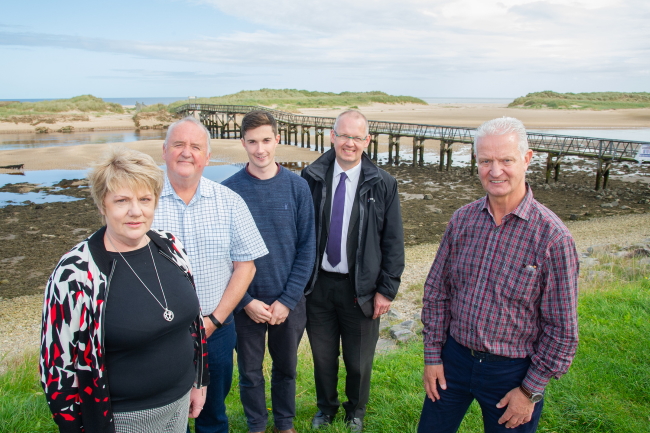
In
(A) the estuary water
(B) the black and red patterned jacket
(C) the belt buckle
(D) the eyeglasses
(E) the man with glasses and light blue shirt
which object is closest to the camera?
(B) the black and red patterned jacket

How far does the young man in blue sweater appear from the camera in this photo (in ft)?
10.3

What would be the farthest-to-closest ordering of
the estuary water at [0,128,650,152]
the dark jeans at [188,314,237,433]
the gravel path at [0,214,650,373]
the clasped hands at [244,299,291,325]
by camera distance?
the estuary water at [0,128,650,152]
the gravel path at [0,214,650,373]
the clasped hands at [244,299,291,325]
the dark jeans at [188,314,237,433]

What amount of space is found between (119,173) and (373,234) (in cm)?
186

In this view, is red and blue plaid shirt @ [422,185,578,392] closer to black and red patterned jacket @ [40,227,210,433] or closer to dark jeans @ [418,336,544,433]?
dark jeans @ [418,336,544,433]

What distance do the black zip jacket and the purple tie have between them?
0.05m

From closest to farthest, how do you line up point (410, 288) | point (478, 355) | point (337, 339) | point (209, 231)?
1. point (478, 355)
2. point (209, 231)
3. point (337, 339)
4. point (410, 288)

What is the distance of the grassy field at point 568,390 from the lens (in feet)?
9.71

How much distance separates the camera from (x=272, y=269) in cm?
315

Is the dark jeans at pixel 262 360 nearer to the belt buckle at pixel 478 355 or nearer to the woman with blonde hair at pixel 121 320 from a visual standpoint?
the woman with blonde hair at pixel 121 320

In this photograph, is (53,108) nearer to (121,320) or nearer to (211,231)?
(211,231)

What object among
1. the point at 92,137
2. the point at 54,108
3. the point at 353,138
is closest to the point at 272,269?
the point at 353,138

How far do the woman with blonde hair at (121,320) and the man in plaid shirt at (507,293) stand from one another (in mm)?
1391

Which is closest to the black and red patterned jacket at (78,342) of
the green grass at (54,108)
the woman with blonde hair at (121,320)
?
the woman with blonde hair at (121,320)

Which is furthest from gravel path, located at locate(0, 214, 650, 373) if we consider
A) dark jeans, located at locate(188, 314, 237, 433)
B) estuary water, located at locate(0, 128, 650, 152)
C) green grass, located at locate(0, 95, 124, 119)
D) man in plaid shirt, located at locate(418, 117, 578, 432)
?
green grass, located at locate(0, 95, 124, 119)
